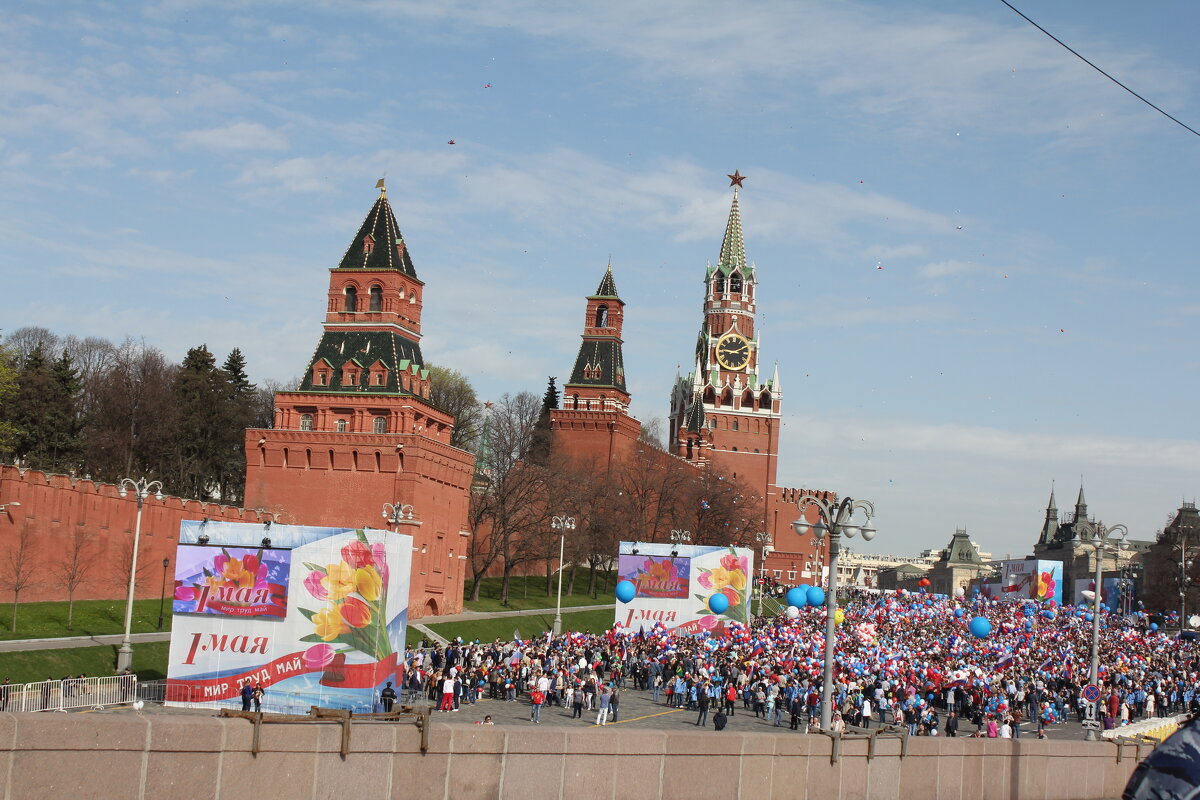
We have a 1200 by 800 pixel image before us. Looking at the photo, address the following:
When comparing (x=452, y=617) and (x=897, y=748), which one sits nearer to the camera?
(x=897, y=748)

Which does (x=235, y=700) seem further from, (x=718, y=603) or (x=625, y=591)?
(x=718, y=603)

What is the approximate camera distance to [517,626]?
65.5m

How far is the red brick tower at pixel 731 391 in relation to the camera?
139m

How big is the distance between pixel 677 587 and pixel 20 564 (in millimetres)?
23707

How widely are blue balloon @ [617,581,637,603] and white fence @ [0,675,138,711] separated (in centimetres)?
1864

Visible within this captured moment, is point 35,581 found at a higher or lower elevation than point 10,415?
lower

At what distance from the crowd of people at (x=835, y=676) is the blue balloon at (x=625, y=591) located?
1296 millimetres

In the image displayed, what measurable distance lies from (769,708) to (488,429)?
218 feet

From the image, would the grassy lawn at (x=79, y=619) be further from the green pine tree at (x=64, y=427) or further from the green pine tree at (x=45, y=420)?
the green pine tree at (x=64, y=427)

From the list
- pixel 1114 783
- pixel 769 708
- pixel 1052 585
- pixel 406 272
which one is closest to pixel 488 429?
pixel 406 272

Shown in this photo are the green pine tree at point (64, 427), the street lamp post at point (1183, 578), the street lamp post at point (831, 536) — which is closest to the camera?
the street lamp post at point (831, 536)

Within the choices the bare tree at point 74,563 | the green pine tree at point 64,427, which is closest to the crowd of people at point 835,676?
the bare tree at point 74,563

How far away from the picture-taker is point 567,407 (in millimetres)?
103125

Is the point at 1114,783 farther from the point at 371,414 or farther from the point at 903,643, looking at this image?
the point at 371,414
